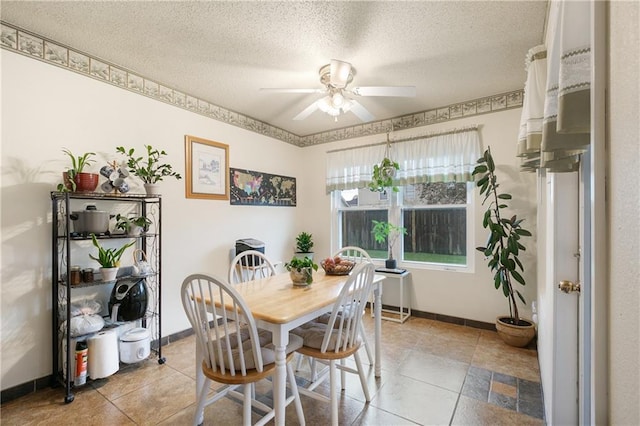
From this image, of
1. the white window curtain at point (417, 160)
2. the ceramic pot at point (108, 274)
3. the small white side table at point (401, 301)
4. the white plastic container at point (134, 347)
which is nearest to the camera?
the ceramic pot at point (108, 274)

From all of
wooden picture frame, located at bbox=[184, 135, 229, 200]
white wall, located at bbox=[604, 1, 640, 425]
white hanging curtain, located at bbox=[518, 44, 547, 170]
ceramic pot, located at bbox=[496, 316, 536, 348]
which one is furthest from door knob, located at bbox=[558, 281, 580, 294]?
wooden picture frame, located at bbox=[184, 135, 229, 200]

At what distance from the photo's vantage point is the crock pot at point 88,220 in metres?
2.22

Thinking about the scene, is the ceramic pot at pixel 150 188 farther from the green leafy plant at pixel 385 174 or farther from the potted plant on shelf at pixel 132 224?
the green leafy plant at pixel 385 174

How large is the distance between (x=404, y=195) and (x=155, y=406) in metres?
3.39

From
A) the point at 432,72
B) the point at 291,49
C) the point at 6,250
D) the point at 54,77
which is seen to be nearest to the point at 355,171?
the point at 432,72

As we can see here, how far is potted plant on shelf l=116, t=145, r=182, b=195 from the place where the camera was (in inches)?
101

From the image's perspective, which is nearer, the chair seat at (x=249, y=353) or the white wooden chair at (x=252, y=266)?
the chair seat at (x=249, y=353)

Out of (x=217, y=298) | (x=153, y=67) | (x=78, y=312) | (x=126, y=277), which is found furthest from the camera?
(x=153, y=67)

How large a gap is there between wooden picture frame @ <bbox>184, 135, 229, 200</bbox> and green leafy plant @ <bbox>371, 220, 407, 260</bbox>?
6.59ft

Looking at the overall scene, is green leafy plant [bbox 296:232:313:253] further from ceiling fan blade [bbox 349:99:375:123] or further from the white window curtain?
ceiling fan blade [bbox 349:99:375:123]

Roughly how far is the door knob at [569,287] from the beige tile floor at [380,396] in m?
1.04

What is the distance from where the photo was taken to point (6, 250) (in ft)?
6.69

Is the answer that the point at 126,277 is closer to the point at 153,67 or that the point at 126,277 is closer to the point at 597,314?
the point at 153,67

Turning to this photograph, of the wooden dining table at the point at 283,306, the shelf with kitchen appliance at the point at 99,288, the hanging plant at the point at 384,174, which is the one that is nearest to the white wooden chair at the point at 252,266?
the wooden dining table at the point at 283,306
